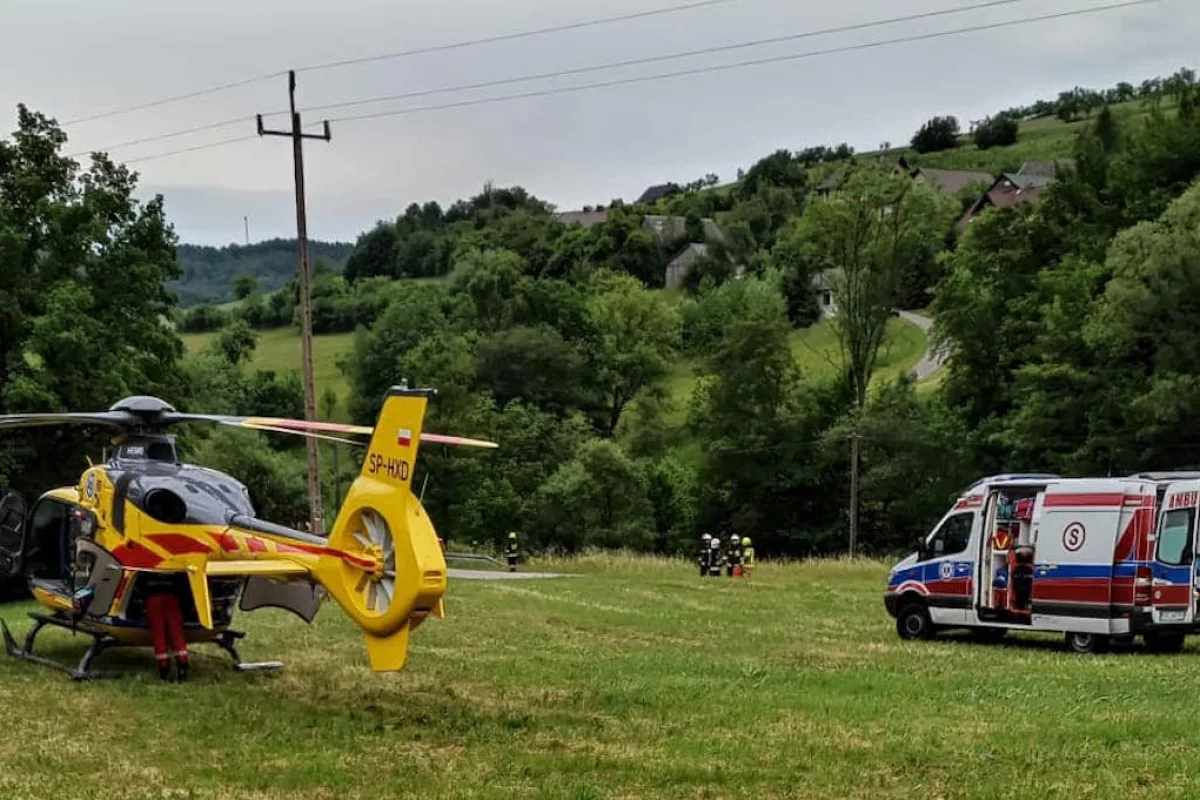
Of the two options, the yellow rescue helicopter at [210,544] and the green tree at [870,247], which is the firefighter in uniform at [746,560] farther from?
the green tree at [870,247]

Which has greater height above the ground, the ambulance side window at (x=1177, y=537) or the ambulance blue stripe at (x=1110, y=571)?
the ambulance side window at (x=1177, y=537)

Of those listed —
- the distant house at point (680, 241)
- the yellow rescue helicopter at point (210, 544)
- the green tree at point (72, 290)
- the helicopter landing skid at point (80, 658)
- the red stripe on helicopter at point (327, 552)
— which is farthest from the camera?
the distant house at point (680, 241)

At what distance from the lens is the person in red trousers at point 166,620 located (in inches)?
522

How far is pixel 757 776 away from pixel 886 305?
5646 centimetres

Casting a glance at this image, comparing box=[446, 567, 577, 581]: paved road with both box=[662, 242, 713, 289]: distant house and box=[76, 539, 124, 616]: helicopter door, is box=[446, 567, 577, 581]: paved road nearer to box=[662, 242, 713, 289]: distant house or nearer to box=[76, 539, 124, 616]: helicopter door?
box=[76, 539, 124, 616]: helicopter door

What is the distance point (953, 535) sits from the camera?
724 inches

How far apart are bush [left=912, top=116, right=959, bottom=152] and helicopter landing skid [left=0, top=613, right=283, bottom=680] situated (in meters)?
166

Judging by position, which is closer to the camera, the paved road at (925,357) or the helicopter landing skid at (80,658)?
the helicopter landing skid at (80,658)

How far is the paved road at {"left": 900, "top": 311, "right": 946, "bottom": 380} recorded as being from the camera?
182 ft

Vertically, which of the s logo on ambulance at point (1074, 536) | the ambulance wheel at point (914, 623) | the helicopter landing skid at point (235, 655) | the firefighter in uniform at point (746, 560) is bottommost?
the firefighter in uniform at point (746, 560)

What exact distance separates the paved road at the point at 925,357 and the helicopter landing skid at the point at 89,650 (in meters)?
45.2

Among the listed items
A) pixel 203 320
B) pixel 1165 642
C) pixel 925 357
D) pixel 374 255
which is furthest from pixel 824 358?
pixel 374 255

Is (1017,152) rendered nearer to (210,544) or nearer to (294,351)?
(294,351)

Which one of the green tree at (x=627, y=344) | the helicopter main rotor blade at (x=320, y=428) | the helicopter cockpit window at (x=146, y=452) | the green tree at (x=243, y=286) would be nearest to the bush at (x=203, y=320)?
the green tree at (x=243, y=286)
